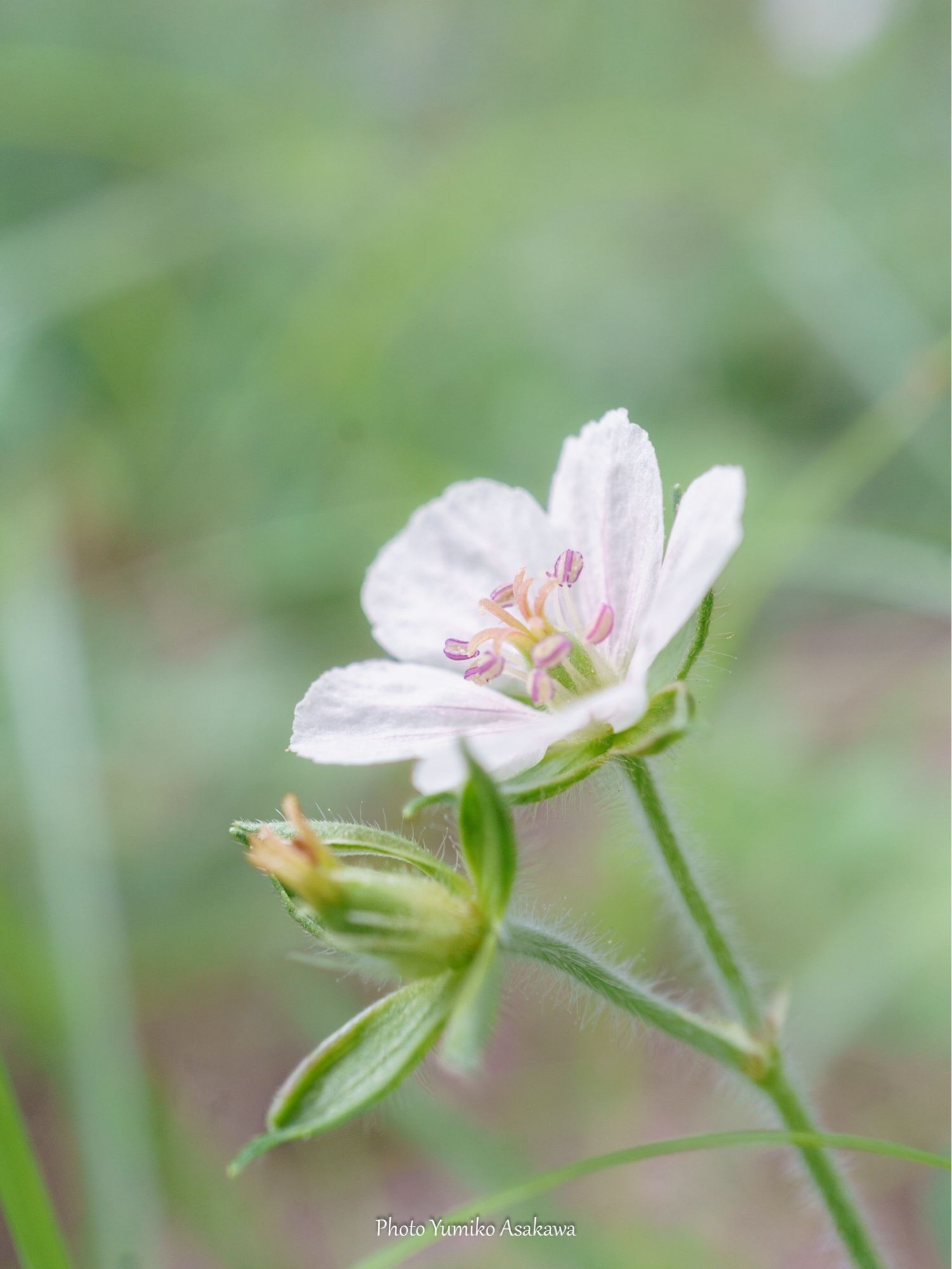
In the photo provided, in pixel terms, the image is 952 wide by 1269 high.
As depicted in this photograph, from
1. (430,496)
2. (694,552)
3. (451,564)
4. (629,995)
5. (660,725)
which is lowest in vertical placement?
(629,995)

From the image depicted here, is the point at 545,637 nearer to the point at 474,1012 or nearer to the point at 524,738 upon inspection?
the point at 524,738

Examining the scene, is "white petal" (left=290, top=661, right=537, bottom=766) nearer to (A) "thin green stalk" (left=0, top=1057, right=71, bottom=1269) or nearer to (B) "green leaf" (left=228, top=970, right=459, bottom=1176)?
(B) "green leaf" (left=228, top=970, right=459, bottom=1176)

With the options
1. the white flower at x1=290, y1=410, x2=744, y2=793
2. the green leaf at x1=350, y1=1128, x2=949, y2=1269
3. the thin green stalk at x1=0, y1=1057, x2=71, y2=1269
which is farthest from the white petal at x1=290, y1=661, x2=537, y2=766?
the thin green stalk at x1=0, y1=1057, x2=71, y2=1269

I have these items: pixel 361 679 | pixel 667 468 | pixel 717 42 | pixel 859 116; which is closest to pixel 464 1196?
pixel 361 679

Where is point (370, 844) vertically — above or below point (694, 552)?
below

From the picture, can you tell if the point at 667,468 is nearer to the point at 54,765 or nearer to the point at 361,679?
the point at 54,765

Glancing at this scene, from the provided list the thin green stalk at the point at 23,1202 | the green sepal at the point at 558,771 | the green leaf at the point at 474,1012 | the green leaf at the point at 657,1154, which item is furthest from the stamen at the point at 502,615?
the thin green stalk at the point at 23,1202

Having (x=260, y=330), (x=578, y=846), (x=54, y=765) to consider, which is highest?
(x=260, y=330)

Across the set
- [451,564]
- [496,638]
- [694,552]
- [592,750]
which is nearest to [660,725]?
[592,750]
